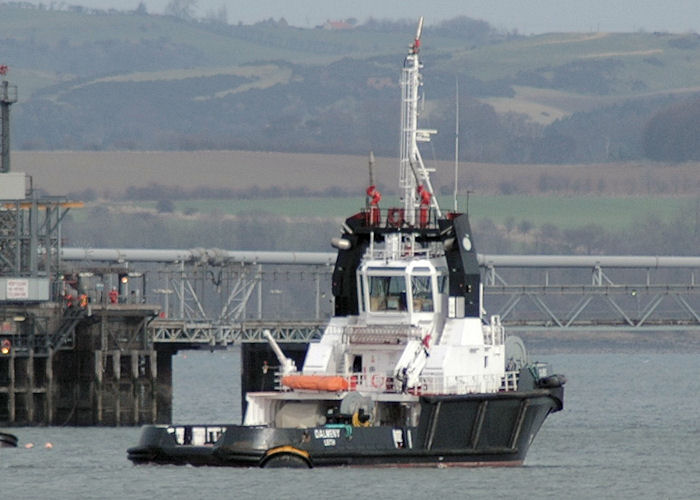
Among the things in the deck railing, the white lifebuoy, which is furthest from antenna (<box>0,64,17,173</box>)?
the white lifebuoy

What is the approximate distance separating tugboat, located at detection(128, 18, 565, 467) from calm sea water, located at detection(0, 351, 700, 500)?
80 cm

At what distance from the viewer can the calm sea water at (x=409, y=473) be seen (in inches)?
2450

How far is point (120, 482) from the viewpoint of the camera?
65000 millimetres

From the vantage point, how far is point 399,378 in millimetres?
66250

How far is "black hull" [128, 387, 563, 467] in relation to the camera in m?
62.9

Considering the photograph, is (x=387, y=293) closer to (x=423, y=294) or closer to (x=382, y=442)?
(x=423, y=294)

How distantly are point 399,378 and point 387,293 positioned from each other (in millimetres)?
3978

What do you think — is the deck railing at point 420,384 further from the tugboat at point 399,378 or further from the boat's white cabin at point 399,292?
the boat's white cabin at point 399,292

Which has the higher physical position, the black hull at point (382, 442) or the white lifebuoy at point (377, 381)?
the white lifebuoy at point (377, 381)

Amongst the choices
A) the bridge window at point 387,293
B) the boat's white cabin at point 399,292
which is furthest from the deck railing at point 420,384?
the bridge window at point 387,293

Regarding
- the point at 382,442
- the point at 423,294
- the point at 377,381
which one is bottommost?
the point at 382,442

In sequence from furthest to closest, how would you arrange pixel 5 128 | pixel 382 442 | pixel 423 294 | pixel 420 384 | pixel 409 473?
pixel 5 128 → pixel 423 294 → pixel 420 384 → pixel 409 473 → pixel 382 442

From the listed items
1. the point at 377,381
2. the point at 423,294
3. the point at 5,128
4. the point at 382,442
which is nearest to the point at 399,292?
the point at 423,294

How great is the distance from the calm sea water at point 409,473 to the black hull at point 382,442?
1.52 ft
